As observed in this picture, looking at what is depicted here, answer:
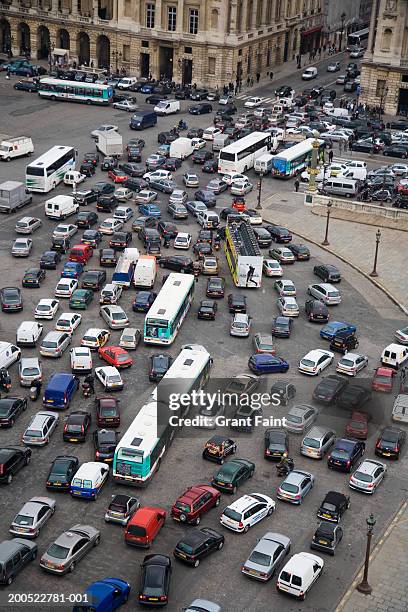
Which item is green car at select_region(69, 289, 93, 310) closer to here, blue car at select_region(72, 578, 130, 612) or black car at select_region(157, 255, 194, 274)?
black car at select_region(157, 255, 194, 274)

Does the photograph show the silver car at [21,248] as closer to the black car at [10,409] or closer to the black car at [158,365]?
the black car at [158,365]

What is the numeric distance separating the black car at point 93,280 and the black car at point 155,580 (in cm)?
3520

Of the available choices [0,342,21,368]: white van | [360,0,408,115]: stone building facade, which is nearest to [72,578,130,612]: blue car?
[0,342,21,368]: white van

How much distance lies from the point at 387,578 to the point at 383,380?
20.2 metres

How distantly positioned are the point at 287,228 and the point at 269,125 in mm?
35805

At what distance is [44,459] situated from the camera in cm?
6259

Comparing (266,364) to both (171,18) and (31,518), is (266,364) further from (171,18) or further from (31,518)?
(171,18)

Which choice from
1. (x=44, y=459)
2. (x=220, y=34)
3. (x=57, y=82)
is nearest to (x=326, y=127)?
(x=220, y=34)

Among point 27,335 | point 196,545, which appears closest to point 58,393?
point 27,335

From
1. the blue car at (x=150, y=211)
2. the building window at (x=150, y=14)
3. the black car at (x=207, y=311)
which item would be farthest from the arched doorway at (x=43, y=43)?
the black car at (x=207, y=311)

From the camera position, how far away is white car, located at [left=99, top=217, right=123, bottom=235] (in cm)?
9731

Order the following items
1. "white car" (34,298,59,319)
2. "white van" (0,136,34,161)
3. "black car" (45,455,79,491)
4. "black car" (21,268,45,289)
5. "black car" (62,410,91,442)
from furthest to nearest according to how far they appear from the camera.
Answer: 1. "white van" (0,136,34,161)
2. "black car" (21,268,45,289)
3. "white car" (34,298,59,319)
4. "black car" (62,410,91,442)
5. "black car" (45,455,79,491)

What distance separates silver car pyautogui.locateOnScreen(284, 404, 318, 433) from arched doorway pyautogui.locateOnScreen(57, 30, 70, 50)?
111 meters

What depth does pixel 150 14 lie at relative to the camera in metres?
156
